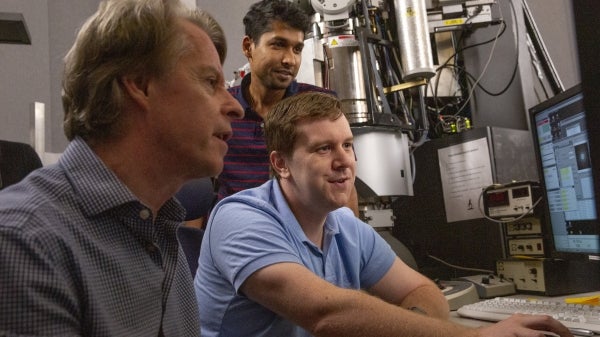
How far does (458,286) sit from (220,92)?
3.61ft

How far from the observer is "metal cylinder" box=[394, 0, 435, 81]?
7.52 feet

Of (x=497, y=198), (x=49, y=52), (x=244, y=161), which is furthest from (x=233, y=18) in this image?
(x=497, y=198)

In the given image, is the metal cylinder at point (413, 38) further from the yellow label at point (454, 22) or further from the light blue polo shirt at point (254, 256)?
the light blue polo shirt at point (254, 256)

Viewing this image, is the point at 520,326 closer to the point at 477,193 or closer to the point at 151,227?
the point at 151,227

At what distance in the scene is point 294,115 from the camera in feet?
4.58

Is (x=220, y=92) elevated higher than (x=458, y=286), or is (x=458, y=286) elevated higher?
(x=220, y=92)

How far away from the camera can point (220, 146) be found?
2.93 ft

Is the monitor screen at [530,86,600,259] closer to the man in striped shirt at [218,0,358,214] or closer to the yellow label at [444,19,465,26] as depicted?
the man in striped shirt at [218,0,358,214]

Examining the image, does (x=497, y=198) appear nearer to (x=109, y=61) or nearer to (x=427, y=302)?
(x=427, y=302)

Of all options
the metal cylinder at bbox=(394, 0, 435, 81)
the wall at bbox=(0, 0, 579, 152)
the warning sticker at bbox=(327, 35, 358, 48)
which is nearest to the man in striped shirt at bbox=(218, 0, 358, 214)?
the warning sticker at bbox=(327, 35, 358, 48)

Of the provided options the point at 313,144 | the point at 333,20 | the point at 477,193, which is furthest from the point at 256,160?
the point at 477,193

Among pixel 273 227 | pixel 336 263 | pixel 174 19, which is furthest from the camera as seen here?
pixel 336 263

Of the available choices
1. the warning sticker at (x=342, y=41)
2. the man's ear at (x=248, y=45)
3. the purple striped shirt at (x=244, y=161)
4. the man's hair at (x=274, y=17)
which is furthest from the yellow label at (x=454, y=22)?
the purple striped shirt at (x=244, y=161)

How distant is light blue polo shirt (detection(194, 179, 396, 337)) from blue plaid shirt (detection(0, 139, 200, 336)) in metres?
0.30
